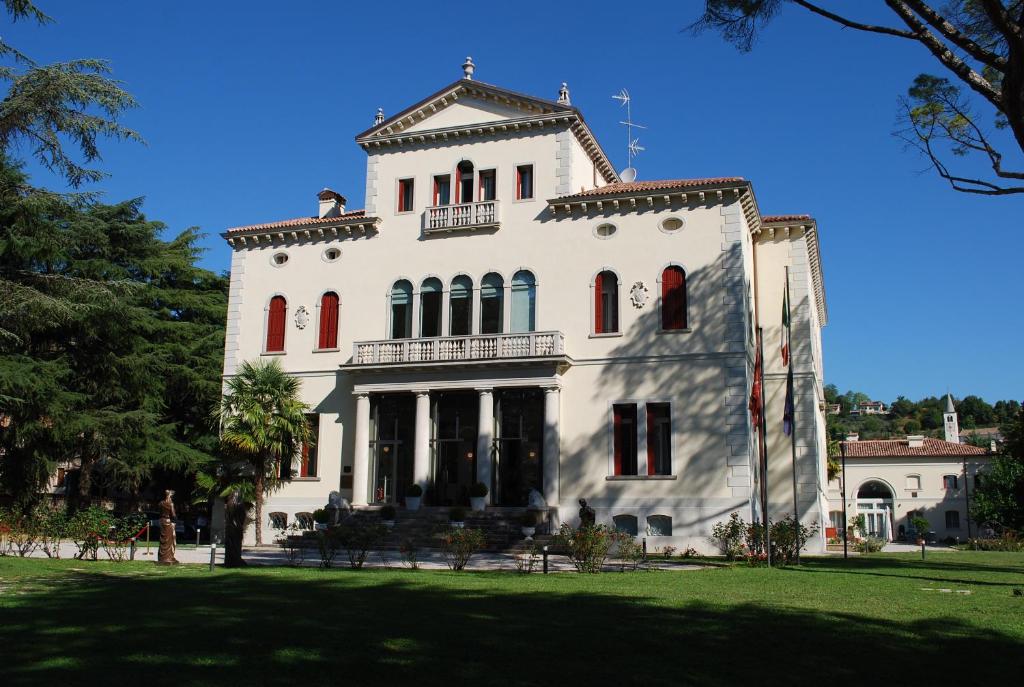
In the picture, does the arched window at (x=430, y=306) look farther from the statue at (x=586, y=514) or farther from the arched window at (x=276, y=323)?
the statue at (x=586, y=514)

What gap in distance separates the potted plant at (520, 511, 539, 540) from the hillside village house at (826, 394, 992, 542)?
4723cm

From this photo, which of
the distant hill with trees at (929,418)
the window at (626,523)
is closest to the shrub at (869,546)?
the window at (626,523)

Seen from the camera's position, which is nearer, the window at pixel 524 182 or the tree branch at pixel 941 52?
the tree branch at pixel 941 52

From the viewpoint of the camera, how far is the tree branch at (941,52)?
9.30 metres

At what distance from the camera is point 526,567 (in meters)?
20.1

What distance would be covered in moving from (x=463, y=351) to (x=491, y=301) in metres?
2.37

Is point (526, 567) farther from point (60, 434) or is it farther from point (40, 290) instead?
point (60, 434)

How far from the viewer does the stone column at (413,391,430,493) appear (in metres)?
29.7

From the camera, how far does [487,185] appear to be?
1266 inches

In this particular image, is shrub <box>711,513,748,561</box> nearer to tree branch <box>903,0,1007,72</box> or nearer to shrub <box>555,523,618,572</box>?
shrub <box>555,523,618,572</box>

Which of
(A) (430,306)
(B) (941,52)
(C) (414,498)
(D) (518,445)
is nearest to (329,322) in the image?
(A) (430,306)

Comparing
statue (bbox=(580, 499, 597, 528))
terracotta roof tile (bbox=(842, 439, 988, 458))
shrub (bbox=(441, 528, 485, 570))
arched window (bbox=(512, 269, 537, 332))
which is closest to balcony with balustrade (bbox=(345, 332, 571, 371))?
arched window (bbox=(512, 269, 537, 332))

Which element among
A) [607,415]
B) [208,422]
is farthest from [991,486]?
[208,422]

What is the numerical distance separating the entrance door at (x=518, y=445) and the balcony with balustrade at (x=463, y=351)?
133cm
